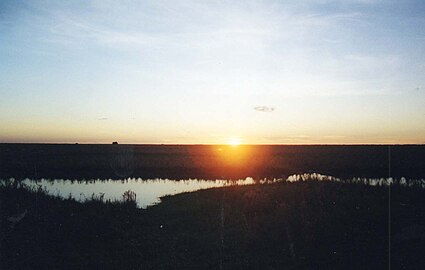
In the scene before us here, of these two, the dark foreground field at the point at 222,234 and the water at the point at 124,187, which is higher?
the dark foreground field at the point at 222,234

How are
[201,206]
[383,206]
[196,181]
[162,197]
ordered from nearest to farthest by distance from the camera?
[383,206], [201,206], [162,197], [196,181]

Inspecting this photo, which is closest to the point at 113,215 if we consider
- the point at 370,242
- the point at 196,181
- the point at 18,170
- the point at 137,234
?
the point at 137,234

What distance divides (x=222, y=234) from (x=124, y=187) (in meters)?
19.3

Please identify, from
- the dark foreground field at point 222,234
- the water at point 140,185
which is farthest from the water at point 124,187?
the dark foreground field at point 222,234

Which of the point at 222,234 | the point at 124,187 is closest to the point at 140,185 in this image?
the point at 124,187

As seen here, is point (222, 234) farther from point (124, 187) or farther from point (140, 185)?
point (140, 185)

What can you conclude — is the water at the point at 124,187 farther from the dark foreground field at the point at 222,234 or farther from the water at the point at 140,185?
the dark foreground field at the point at 222,234

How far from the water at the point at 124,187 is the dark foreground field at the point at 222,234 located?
7.44m

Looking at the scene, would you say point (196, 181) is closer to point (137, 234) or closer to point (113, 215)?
point (113, 215)

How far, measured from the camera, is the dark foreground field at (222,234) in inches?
422

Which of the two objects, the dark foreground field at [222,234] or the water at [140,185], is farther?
the water at [140,185]

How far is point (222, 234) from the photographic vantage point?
13.8 meters

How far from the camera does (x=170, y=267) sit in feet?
34.7

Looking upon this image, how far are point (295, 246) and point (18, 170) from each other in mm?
40028
